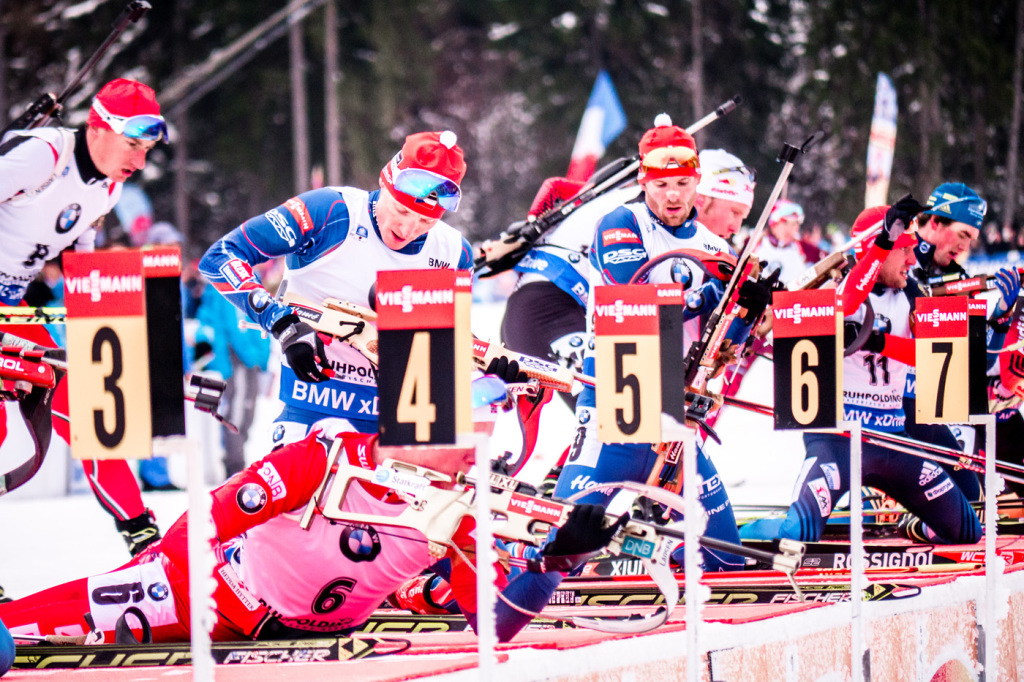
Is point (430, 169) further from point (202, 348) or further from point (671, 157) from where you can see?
point (202, 348)

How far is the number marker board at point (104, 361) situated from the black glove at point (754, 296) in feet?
6.55

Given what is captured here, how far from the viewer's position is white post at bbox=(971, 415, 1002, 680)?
10.4 feet

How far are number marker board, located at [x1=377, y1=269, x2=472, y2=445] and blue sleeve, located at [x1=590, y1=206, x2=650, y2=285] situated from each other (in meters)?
1.47

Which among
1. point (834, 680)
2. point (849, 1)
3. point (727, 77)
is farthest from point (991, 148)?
point (834, 680)

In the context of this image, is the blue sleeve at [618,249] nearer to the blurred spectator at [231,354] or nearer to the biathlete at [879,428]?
the biathlete at [879,428]

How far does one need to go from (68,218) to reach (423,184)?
1.35 m

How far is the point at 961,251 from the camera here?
4906 millimetres

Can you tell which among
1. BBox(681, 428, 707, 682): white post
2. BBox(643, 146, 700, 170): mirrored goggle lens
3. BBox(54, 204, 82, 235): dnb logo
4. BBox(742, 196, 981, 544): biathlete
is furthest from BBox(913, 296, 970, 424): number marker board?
BBox(54, 204, 82, 235): dnb logo

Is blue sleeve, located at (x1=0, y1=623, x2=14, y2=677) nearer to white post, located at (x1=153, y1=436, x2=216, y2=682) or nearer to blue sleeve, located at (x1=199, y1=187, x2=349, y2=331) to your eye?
white post, located at (x1=153, y1=436, x2=216, y2=682)

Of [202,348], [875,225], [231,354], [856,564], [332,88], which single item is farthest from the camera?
[332,88]

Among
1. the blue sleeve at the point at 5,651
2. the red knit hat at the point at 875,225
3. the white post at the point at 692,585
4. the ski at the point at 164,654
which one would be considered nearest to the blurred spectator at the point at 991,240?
the red knit hat at the point at 875,225

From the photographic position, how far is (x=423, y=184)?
9.62ft

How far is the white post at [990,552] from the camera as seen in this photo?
3160 mm

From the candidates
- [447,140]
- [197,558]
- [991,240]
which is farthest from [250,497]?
[991,240]
